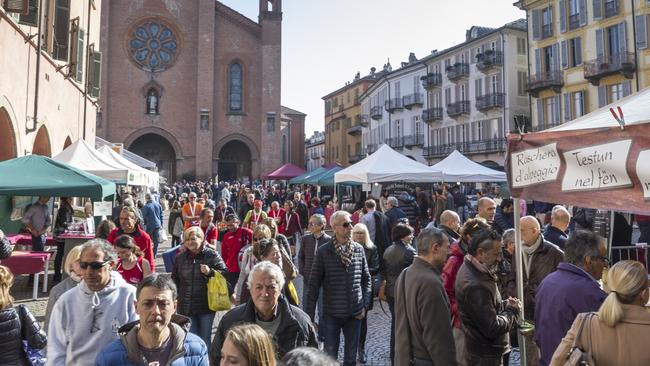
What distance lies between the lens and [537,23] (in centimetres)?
3120

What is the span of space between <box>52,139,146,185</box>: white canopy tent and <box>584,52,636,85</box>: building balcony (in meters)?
24.3

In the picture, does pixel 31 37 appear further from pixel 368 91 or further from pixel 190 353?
pixel 368 91

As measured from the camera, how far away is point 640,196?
8.67 ft

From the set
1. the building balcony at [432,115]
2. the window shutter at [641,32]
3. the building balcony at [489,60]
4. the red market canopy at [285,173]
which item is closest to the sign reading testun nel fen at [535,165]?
the red market canopy at [285,173]

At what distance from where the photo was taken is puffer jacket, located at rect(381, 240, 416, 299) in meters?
5.55

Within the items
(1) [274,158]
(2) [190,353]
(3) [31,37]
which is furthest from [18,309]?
(1) [274,158]

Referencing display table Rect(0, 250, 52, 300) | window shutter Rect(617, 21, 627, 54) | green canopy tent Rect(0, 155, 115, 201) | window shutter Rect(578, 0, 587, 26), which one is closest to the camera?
green canopy tent Rect(0, 155, 115, 201)

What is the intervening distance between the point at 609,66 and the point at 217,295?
27226mm

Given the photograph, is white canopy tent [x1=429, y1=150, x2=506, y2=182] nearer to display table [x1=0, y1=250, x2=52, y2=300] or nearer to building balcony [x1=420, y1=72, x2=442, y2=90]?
display table [x1=0, y1=250, x2=52, y2=300]

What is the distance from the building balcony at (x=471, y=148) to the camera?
3544 centimetres

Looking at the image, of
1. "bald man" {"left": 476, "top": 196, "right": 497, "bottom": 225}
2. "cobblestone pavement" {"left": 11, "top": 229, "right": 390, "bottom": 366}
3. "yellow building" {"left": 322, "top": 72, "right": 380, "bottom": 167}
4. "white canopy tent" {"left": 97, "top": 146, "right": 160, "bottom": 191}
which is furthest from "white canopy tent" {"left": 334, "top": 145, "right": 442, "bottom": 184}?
"yellow building" {"left": 322, "top": 72, "right": 380, "bottom": 167}

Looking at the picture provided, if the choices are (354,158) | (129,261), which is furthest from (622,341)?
(354,158)

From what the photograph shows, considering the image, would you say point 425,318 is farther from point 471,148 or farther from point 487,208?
point 471,148

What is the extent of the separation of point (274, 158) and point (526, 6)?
19212 millimetres
